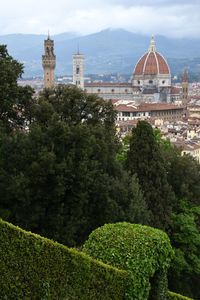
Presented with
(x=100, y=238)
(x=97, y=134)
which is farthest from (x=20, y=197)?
(x=100, y=238)

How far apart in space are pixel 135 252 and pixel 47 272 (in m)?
1.98

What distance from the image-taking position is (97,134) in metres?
16.6

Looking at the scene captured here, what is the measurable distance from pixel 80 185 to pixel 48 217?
3.52ft

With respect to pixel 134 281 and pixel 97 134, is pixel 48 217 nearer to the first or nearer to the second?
pixel 97 134

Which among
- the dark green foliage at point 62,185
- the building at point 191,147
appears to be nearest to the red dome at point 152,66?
the building at point 191,147

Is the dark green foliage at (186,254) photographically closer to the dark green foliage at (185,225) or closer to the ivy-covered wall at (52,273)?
the dark green foliage at (185,225)

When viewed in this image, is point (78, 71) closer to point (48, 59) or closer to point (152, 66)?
point (152, 66)

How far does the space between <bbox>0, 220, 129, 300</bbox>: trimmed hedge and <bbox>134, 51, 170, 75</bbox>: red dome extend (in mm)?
129056

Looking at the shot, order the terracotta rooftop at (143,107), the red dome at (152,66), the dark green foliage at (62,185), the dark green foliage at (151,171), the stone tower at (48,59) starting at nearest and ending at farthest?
the dark green foliage at (62,185), the dark green foliage at (151,171), the stone tower at (48,59), the terracotta rooftop at (143,107), the red dome at (152,66)

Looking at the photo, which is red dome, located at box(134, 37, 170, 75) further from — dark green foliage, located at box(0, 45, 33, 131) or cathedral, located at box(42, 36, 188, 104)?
dark green foliage, located at box(0, 45, 33, 131)

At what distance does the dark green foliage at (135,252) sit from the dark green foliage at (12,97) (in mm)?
7579

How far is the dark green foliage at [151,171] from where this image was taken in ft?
60.3

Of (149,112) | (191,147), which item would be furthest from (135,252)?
(149,112)

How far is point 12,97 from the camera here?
17.5 meters
